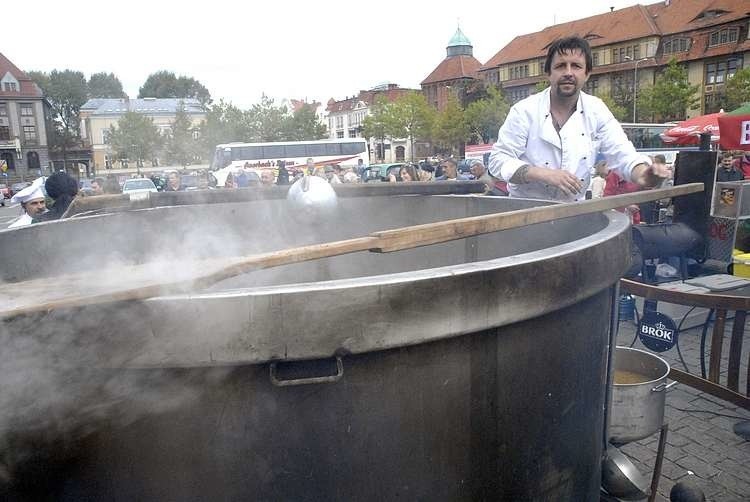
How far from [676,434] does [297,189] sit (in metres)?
2.64

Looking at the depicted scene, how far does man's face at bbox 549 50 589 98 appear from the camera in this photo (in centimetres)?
285

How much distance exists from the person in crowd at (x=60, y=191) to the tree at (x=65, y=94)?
0.46 metres

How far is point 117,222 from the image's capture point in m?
2.69

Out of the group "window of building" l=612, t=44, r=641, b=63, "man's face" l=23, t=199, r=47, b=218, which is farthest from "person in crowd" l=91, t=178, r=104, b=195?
"window of building" l=612, t=44, r=641, b=63

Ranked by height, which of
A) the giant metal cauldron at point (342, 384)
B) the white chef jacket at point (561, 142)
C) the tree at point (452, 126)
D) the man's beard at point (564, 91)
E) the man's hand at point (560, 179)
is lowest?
the giant metal cauldron at point (342, 384)

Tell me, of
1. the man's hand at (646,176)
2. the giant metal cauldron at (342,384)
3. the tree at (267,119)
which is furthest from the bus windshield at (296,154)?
the giant metal cauldron at (342,384)

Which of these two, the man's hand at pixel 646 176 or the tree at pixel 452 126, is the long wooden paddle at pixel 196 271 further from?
the tree at pixel 452 126

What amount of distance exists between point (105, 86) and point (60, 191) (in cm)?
122

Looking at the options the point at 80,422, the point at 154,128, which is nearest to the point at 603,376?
the point at 80,422

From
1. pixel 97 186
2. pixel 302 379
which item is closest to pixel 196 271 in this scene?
pixel 302 379

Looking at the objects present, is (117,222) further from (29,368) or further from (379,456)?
(379,456)

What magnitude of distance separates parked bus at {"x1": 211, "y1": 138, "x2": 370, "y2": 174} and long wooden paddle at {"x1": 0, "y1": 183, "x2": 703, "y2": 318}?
78.9 feet

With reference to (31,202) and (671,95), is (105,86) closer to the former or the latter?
(31,202)

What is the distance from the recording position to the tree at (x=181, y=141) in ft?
15.2
